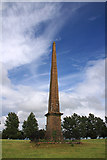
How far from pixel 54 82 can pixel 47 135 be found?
923 cm

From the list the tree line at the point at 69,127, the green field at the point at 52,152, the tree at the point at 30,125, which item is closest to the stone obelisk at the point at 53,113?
the green field at the point at 52,152

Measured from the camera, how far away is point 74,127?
4231 centimetres

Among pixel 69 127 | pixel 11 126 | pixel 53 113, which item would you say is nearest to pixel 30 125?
pixel 11 126

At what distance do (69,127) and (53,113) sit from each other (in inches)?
863

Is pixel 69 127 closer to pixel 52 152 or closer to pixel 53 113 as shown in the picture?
pixel 53 113

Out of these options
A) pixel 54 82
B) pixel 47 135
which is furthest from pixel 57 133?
pixel 54 82

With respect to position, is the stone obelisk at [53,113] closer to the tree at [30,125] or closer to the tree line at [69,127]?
the tree line at [69,127]

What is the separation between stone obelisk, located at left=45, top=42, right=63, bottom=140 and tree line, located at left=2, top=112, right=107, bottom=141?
15467mm

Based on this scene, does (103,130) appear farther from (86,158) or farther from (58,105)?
(86,158)

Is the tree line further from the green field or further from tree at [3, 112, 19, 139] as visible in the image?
the green field

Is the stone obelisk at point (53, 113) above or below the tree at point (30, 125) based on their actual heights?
above

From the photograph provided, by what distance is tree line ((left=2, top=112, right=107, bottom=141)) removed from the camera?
37.5 metres

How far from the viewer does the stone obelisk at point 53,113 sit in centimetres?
2178

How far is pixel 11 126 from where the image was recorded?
37.8m
